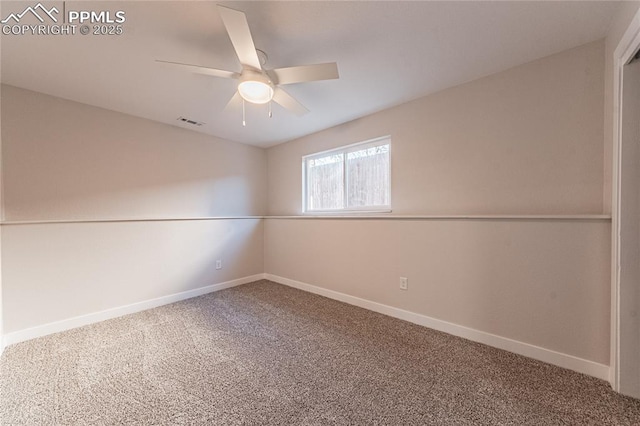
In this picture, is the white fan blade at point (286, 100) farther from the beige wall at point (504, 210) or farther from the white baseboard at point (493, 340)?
the white baseboard at point (493, 340)

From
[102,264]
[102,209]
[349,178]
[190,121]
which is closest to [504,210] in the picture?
[349,178]

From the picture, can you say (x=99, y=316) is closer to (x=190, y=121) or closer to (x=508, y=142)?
(x=190, y=121)

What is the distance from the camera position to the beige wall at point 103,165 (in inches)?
89.0

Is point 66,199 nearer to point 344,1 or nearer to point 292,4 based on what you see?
point 292,4

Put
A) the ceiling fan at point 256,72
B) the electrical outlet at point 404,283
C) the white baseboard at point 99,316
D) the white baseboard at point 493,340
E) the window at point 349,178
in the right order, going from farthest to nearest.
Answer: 1. the window at point 349,178
2. the electrical outlet at point 404,283
3. the white baseboard at point 99,316
4. the white baseboard at point 493,340
5. the ceiling fan at point 256,72

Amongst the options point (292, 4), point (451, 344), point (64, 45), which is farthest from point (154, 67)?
point (451, 344)

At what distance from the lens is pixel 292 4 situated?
1.40 meters

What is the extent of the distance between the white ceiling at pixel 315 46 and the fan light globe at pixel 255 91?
1.01 ft

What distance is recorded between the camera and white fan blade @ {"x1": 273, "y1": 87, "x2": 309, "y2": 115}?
6.18 ft

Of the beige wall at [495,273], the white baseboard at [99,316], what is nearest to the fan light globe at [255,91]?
the beige wall at [495,273]

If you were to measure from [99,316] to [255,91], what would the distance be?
2.77 meters

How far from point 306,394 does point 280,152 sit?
3471mm

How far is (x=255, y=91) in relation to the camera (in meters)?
1.76

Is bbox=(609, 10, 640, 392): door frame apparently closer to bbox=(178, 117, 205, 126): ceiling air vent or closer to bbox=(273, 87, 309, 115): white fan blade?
bbox=(273, 87, 309, 115): white fan blade
